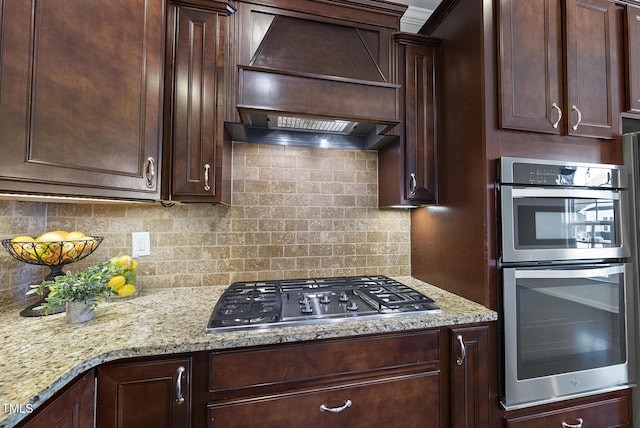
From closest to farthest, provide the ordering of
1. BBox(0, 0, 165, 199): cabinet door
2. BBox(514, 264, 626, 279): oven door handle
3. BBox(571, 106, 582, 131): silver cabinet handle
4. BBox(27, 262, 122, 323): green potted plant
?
BBox(0, 0, 165, 199): cabinet door < BBox(27, 262, 122, 323): green potted plant < BBox(514, 264, 626, 279): oven door handle < BBox(571, 106, 582, 131): silver cabinet handle

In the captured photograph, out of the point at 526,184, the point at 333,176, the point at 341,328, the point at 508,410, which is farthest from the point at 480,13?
the point at 508,410

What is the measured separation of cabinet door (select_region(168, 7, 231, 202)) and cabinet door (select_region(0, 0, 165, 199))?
8 cm

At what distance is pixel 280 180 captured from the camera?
1764 millimetres

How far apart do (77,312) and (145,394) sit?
0.45 metres

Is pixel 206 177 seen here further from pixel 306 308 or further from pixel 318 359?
pixel 318 359

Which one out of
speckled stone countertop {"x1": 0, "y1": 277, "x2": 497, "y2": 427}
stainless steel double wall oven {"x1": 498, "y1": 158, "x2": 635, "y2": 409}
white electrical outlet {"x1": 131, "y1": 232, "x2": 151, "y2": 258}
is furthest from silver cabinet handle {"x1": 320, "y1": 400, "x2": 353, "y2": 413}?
white electrical outlet {"x1": 131, "y1": 232, "x2": 151, "y2": 258}

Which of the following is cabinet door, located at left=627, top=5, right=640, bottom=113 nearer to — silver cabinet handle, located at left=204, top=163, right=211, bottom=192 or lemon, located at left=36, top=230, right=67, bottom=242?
silver cabinet handle, located at left=204, top=163, right=211, bottom=192

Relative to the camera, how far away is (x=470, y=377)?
120 centimetres

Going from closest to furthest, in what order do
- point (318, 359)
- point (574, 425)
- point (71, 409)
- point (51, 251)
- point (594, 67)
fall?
point (71, 409)
point (318, 359)
point (51, 251)
point (574, 425)
point (594, 67)

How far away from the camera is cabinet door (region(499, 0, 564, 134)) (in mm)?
1292

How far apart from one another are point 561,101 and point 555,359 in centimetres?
125

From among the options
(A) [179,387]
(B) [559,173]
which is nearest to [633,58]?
(B) [559,173]

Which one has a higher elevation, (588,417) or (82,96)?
(82,96)

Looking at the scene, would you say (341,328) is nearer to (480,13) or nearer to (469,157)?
(469,157)
